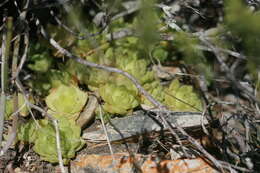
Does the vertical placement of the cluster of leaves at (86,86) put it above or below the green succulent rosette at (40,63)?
below

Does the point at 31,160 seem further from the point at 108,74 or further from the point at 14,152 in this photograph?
the point at 108,74

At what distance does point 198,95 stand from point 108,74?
1.80 ft

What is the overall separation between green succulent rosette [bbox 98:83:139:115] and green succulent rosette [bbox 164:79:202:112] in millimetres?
194

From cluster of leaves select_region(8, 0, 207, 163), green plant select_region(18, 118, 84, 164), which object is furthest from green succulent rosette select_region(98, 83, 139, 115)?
green plant select_region(18, 118, 84, 164)

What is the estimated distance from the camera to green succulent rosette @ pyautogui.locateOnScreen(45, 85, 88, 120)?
5.17 feet

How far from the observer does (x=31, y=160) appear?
5.03 ft

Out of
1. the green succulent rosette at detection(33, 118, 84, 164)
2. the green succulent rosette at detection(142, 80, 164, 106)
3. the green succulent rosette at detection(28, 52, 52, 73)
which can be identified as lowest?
the green succulent rosette at detection(33, 118, 84, 164)

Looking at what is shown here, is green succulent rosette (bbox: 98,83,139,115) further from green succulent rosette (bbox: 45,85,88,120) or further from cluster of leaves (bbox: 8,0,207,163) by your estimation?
green succulent rosette (bbox: 45,85,88,120)

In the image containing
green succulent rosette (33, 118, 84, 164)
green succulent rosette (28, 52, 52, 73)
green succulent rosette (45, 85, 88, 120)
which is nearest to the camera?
green succulent rosette (33, 118, 84, 164)

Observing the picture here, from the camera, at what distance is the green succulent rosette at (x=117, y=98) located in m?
1.59

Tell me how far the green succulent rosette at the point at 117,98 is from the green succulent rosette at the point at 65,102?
0.11 metres

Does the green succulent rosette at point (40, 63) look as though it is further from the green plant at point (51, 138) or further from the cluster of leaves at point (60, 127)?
the green plant at point (51, 138)

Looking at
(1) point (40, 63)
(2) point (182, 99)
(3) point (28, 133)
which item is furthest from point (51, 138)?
(2) point (182, 99)


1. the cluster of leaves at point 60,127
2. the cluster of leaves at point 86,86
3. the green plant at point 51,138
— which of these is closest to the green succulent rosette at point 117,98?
the cluster of leaves at point 86,86
